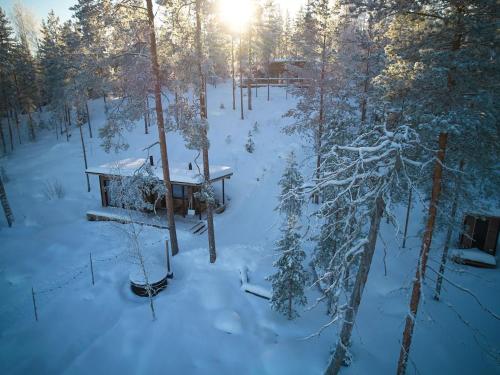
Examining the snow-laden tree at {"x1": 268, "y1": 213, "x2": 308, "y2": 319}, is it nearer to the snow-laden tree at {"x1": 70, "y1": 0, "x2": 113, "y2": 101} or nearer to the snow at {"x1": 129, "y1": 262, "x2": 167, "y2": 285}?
the snow at {"x1": 129, "y1": 262, "x2": 167, "y2": 285}

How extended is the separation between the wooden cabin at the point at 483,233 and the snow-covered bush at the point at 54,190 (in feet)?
98.2

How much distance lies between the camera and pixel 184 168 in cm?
2105

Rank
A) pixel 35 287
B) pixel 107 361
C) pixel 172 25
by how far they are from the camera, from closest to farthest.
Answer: pixel 107 361 < pixel 172 25 < pixel 35 287

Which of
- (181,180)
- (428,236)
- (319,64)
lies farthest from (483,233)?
(181,180)

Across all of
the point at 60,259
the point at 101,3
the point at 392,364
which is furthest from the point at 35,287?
the point at 392,364

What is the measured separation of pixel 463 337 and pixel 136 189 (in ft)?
50.3

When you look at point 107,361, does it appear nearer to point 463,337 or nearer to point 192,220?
point 192,220

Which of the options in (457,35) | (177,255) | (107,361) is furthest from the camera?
(177,255)

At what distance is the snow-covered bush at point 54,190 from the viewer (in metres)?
24.4

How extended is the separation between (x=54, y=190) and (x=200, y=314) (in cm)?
2105

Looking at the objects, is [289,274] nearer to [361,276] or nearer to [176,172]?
[361,276]

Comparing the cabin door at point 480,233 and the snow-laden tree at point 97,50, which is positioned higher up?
the snow-laden tree at point 97,50

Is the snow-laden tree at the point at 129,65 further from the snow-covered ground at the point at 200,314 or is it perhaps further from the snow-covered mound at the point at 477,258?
the snow-covered mound at the point at 477,258

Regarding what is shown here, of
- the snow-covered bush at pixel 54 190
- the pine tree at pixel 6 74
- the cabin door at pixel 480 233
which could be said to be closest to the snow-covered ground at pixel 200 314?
the cabin door at pixel 480 233
